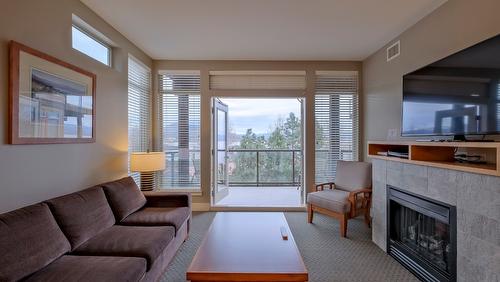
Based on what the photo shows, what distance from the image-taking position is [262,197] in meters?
5.48

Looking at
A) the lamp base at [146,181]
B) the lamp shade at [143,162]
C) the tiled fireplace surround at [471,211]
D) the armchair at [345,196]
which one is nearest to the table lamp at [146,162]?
the lamp shade at [143,162]

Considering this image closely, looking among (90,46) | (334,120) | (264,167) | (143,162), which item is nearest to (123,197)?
(143,162)

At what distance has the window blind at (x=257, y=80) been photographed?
4461mm

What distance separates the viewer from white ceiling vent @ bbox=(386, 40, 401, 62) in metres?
3.41

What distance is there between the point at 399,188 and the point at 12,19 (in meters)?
3.68

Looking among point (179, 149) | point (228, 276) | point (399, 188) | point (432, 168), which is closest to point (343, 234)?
point (399, 188)

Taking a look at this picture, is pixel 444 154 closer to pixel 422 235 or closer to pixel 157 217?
pixel 422 235

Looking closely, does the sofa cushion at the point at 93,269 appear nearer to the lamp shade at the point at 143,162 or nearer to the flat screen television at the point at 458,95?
the lamp shade at the point at 143,162

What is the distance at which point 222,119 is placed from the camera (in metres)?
5.11

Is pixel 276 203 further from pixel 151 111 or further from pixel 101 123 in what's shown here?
pixel 101 123

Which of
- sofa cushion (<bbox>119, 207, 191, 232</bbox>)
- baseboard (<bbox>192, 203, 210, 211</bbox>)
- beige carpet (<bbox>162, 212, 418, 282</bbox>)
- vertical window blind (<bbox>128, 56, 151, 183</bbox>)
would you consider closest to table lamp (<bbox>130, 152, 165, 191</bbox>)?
vertical window blind (<bbox>128, 56, 151, 183</bbox>)

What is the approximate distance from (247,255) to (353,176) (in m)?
2.54

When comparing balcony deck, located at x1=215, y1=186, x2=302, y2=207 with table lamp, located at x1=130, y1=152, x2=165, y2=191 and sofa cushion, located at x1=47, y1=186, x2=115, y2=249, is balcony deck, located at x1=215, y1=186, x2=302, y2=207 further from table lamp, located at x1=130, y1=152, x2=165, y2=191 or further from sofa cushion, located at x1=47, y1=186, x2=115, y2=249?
sofa cushion, located at x1=47, y1=186, x2=115, y2=249

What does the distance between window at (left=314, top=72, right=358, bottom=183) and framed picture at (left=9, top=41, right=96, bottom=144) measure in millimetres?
3458
